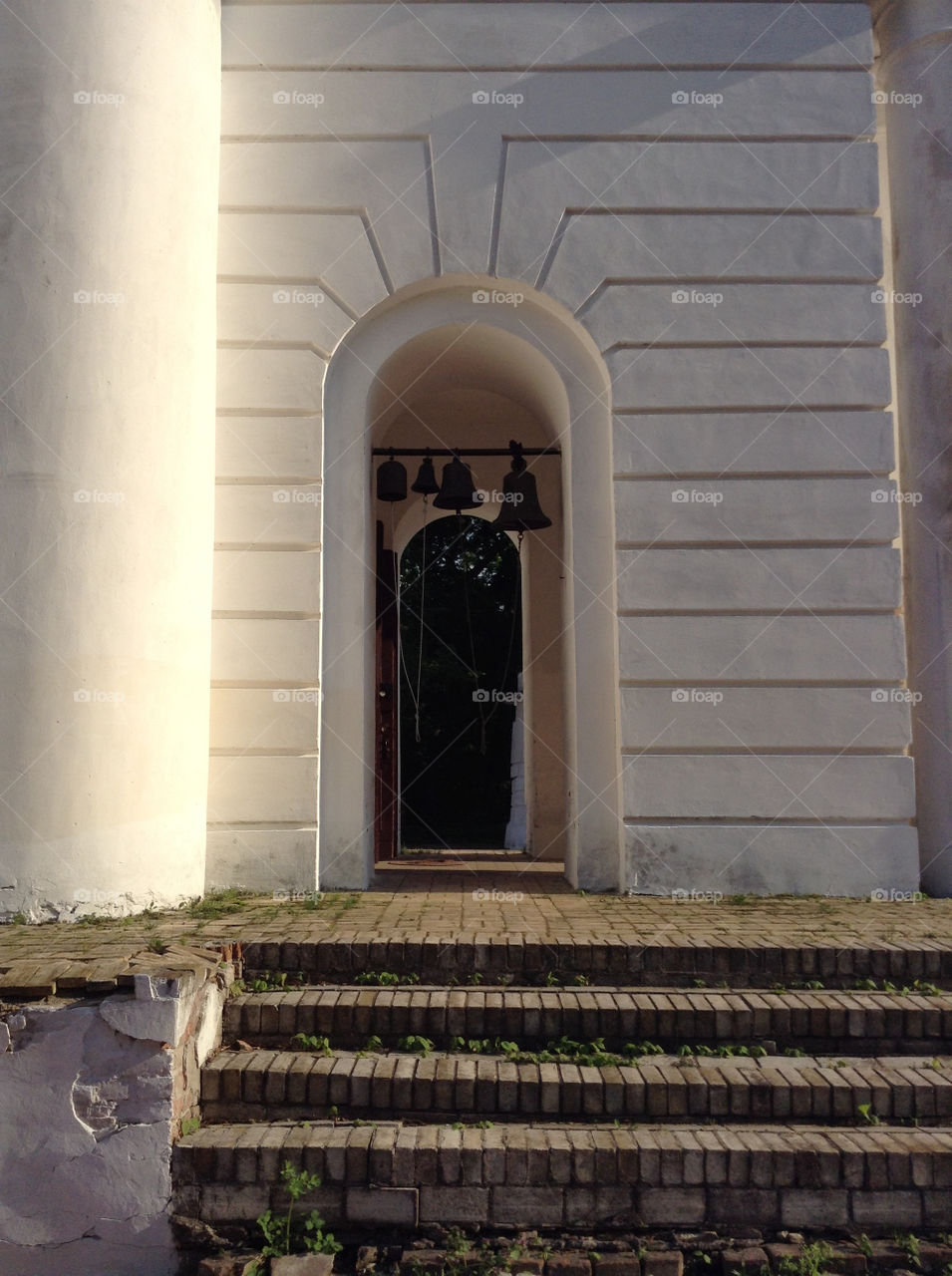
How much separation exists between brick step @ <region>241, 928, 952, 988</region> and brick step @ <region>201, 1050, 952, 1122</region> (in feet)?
2.64

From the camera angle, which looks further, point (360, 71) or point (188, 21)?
point (360, 71)

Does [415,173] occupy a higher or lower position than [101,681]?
higher

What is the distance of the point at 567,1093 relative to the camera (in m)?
4.62

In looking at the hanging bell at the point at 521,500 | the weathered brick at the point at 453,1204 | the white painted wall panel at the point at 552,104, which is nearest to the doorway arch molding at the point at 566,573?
the hanging bell at the point at 521,500

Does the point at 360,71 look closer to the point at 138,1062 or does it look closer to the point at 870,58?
the point at 870,58

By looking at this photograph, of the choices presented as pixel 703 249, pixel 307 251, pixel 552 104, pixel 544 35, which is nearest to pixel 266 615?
pixel 307 251

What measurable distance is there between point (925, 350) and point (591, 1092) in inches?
264

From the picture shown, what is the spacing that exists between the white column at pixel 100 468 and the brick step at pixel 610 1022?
2.17 metres

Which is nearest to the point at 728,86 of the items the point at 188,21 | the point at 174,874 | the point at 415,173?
the point at 415,173

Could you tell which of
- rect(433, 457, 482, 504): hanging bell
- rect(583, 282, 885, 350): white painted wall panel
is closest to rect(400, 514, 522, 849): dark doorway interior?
rect(433, 457, 482, 504): hanging bell

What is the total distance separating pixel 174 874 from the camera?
24.0 ft

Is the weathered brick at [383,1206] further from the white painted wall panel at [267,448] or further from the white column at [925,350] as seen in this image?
the white column at [925,350]

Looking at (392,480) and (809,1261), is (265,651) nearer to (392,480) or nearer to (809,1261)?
(392,480)

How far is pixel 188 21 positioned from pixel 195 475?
3.39 metres
